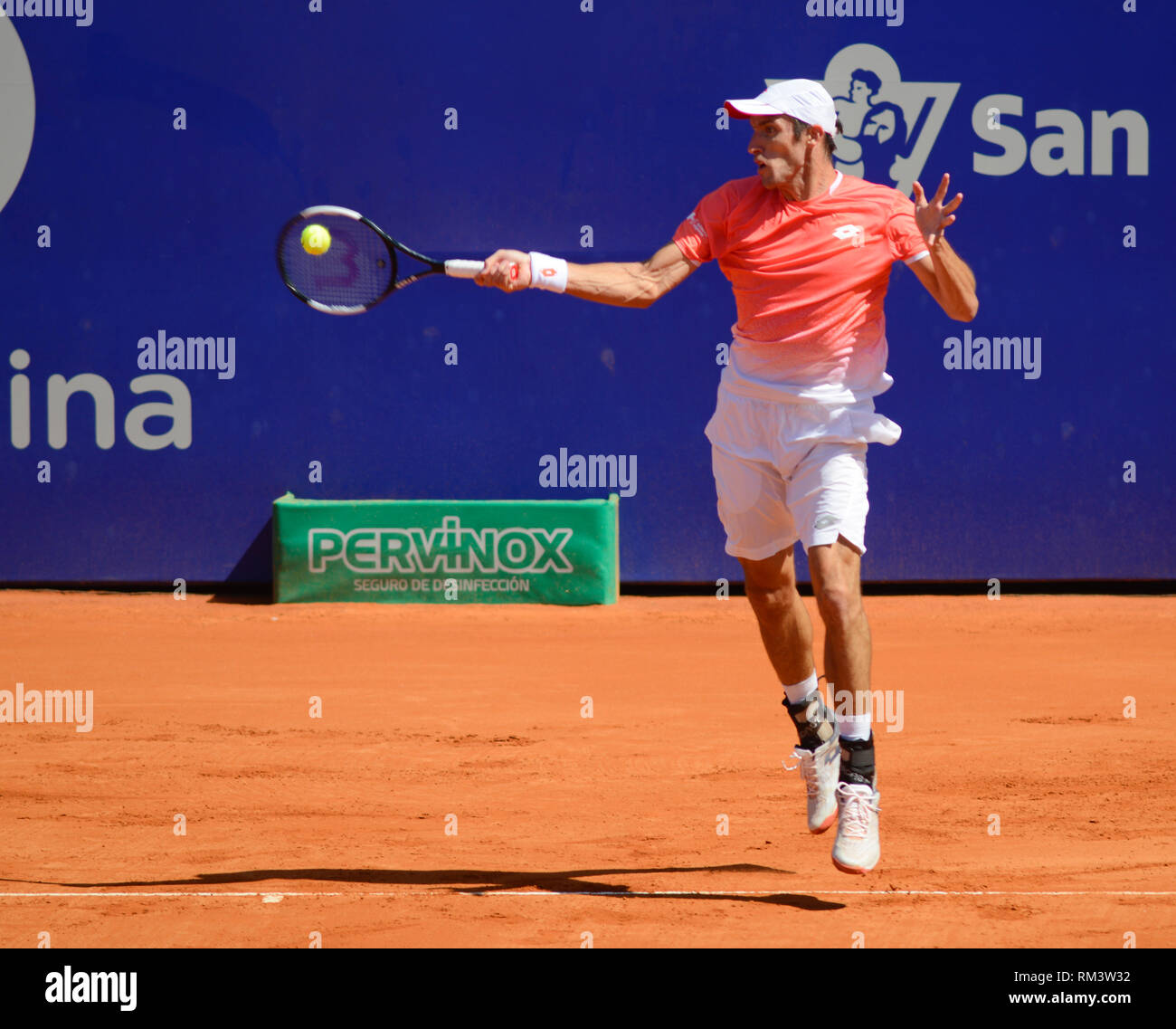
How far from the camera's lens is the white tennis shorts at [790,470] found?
3.66 metres

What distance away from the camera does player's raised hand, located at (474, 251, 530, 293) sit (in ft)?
12.0

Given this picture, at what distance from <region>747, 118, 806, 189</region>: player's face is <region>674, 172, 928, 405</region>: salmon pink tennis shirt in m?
0.08

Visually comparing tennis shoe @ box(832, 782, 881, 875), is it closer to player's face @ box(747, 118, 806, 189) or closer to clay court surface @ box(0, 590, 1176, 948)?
clay court surface @ box(0, 590, 1176, 948)

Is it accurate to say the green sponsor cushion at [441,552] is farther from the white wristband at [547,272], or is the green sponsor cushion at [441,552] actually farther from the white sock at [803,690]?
the white wristband at [547,272]

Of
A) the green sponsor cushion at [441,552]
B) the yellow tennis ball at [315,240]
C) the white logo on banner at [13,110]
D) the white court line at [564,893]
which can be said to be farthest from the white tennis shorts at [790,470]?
the white logo on banner at [13,110]

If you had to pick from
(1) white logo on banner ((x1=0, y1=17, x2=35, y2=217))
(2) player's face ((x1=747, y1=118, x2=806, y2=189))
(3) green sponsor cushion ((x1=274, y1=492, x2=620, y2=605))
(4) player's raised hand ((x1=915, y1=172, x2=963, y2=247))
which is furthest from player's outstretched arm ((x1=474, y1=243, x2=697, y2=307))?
(1) white logo on banner ((x1=0, y1=17, x2=35, y2=217))

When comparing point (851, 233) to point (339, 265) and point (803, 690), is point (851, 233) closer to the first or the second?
point (803, 690)

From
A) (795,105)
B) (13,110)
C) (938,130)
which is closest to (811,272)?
(795,105)

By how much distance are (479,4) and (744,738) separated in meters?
5.54

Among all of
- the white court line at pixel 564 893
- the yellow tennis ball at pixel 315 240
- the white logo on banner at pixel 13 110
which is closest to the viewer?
the white court line at pixel 564 893

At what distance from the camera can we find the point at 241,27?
29.7 ft

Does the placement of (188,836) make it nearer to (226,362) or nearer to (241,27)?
(226,362)

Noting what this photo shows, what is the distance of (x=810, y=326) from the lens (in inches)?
147

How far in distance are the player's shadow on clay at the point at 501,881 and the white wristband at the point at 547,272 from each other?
1.50 metres
